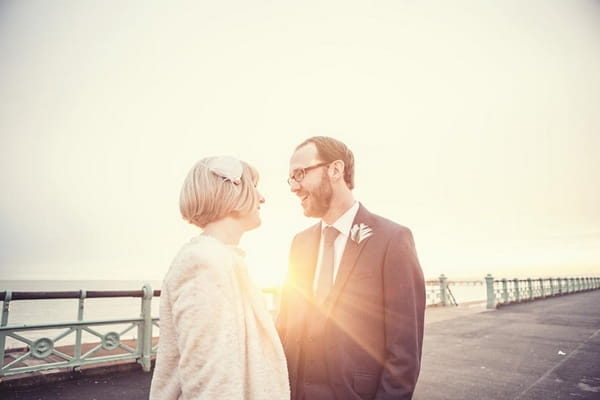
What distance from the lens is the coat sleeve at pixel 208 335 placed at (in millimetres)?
1374

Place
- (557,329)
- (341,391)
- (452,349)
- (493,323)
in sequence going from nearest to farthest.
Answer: (341,391) < (452,349) < (557,329) < (493,323)

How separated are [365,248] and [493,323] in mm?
12018

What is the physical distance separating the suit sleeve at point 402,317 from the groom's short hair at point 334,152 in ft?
1.89

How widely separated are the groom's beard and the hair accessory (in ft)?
2.69

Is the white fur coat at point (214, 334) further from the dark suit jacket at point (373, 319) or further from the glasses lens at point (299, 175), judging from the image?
the glasses lens at point (299, 175)

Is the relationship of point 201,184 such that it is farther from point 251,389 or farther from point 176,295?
point 251,389

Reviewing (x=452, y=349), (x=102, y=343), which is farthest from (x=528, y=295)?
(x=102, y=343)

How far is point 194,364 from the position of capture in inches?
55.5

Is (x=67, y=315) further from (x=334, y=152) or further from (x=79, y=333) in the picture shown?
(x=334, y=152)

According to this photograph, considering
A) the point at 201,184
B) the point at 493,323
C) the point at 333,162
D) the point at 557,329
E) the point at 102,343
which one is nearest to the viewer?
the point at 201,184

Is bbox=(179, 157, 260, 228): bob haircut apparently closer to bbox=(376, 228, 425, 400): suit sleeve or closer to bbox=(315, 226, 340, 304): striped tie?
bbox=(315, 226, 340, 304): striped tie

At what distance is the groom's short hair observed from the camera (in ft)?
8.24

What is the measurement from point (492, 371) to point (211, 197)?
6.49 meters

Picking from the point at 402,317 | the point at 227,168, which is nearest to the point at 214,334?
the point at 227,168
